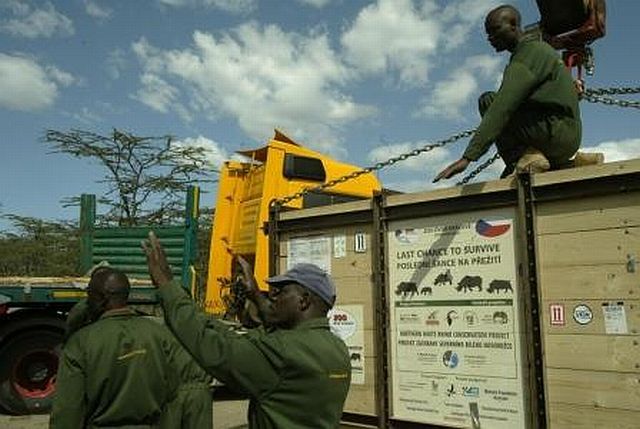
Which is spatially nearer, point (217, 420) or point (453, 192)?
point (453, 192)

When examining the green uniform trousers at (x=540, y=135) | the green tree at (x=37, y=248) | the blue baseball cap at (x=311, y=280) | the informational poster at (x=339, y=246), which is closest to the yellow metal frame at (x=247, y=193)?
the informational poster at (x=339, y=246)

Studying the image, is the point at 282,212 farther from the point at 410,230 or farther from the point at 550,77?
the point at 550,77

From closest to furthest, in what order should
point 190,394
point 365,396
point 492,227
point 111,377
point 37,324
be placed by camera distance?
point 492,227 → point 111,377 → point 365,396 → point 190,394 → point 37,324

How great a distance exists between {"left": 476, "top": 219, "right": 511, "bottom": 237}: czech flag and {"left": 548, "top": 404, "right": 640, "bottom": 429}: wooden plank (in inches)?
33.6

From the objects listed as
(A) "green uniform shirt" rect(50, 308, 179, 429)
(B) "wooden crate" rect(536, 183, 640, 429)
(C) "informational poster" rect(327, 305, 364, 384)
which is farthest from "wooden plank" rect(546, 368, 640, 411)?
(A) "green uniform shirt" rect(50, 308, 179, 429)

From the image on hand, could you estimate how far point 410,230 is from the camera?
3945 millimetres

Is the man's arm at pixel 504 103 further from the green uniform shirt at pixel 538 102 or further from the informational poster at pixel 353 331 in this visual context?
the informational poster at pixel 353 331

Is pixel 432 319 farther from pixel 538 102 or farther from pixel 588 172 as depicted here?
pixel 538 102

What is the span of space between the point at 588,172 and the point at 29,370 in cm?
773

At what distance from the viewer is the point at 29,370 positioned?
8891 millimetres

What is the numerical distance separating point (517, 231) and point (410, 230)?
2.14ft

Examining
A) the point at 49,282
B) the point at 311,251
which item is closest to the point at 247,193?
the point at 49,282

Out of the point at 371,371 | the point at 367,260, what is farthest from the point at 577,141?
the point at 371,371

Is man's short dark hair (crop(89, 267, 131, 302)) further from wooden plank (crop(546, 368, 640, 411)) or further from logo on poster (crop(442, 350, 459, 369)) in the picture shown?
wooden plank (crop(546, 368, 640, 411))
